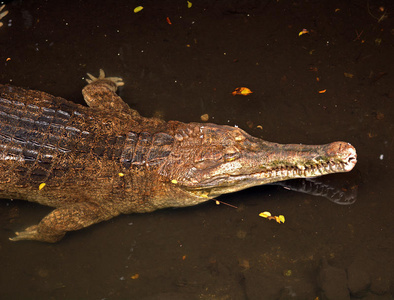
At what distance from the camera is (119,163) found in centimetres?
414

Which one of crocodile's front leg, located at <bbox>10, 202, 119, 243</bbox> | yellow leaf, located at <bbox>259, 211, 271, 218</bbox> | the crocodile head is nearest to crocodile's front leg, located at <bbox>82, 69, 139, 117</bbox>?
the crocodile head

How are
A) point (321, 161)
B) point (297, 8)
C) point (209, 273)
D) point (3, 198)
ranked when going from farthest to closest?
point (297, 8), point (3, 198), point (209, 273), point (321, 161)

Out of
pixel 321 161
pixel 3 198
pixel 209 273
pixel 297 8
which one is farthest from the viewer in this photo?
pixel 297 8

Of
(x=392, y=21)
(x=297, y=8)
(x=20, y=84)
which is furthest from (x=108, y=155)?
(x=392, y=21)

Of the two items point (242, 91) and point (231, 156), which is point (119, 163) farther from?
point (242, 91)

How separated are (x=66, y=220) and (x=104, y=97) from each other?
4.63 feet

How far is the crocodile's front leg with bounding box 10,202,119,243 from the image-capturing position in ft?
13.8

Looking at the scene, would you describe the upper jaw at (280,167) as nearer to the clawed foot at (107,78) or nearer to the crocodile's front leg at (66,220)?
the crocodile's front leg at (66,220)

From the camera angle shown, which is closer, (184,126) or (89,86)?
(184,126)

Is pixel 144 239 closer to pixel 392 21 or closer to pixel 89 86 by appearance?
pixel 89 86

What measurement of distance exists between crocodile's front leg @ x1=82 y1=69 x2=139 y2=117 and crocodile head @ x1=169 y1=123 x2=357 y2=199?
98cm

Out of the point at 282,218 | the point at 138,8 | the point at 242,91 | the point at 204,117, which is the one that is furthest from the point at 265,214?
the point at 138,8

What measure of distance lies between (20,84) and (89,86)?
866 millimetres

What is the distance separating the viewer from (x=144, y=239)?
4387 millimetres
